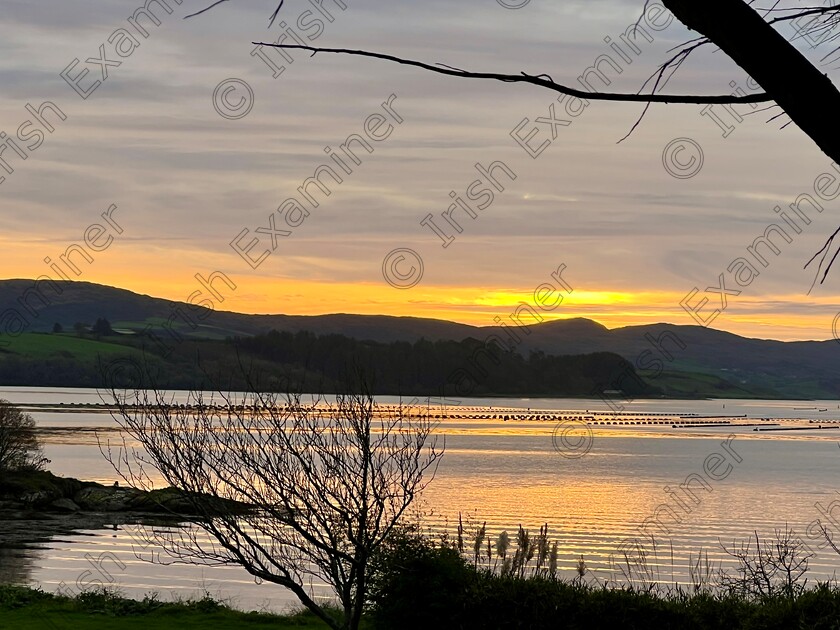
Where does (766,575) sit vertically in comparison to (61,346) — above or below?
below

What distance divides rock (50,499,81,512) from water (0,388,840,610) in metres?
5.52

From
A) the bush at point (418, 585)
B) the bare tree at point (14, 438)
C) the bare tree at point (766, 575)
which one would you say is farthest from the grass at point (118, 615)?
the bare tree at point (14, 438)

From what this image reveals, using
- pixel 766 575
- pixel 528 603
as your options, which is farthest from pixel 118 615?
pixel 766 575

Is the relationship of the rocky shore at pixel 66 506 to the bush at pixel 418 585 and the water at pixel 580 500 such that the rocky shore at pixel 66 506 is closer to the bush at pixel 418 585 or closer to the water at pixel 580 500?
the water at pixel 580 500

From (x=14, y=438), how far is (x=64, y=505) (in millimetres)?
3706

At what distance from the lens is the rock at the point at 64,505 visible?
48062mm

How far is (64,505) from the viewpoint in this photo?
48.3 meters

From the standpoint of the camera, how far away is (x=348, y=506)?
40.9ft

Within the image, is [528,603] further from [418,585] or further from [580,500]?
[580,500]

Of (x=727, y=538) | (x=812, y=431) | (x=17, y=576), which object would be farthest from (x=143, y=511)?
(x=812, y=431)

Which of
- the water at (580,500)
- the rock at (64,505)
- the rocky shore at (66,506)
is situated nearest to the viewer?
the water at (580,500)

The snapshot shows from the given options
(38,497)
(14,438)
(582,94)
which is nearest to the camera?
(582,94)

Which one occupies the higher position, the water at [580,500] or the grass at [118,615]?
the water at [580,500]

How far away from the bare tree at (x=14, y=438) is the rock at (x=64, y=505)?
316cm
